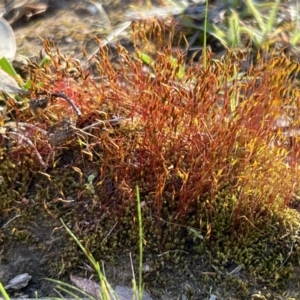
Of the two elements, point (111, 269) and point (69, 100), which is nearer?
point (111, 269)

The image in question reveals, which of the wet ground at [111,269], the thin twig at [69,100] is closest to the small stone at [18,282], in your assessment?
the wet ground at [111,269]

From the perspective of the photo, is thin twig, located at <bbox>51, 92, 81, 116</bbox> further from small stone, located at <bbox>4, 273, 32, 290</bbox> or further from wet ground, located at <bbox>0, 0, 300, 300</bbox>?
small stone, located at <bbox>4, 273, 32, 290</bbox>

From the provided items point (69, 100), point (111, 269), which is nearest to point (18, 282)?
point (111, 269)

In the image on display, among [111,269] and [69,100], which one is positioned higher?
[69,100]

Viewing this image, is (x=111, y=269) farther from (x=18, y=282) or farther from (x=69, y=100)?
(x=69, y=100)

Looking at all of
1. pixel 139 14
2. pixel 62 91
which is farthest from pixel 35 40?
pixel 62 91

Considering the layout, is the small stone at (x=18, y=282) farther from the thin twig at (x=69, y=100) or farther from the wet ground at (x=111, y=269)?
the thin twig at (x=69, y=100)

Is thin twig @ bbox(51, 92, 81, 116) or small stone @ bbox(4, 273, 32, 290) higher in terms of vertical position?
thin twig @ bbox(51, 92, 81, 116)

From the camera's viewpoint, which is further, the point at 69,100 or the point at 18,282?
the point at 69,100

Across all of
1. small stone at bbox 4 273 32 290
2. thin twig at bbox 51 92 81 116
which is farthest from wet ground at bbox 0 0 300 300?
thin twig at bbox 51 92 81 116

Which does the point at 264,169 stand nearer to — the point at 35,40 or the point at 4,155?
the point at 4,155

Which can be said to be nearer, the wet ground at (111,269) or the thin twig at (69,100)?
the wet ground at (111,269)

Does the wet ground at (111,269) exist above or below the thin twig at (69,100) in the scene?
below
